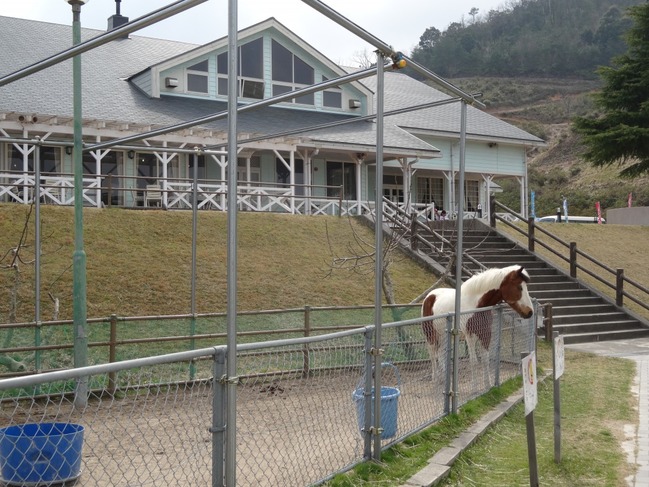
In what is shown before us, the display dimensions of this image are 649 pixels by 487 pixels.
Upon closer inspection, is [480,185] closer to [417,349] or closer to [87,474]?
[417,349]

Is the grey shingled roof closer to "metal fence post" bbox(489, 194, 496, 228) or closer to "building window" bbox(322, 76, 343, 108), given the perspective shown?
"building window" bbox(322, 76, 343, 108)

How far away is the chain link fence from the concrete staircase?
25.7 ft

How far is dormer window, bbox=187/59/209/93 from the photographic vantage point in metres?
27.6

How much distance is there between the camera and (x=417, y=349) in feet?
31.3

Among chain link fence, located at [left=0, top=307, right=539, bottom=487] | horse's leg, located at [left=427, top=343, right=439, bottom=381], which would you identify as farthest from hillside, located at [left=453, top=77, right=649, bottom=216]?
chain link fence, located at [left=0, top=307, right=539, bottom=487]

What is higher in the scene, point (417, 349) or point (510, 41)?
point (510, 41)

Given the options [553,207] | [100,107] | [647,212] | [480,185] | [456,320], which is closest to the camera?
[456,320]

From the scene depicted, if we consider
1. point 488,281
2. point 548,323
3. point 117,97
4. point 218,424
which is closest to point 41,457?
point 218,424

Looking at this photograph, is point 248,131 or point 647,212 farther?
point 647,212

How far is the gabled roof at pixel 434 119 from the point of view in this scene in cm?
3275

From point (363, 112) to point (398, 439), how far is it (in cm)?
2546

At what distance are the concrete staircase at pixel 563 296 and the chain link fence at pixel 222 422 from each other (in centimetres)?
784

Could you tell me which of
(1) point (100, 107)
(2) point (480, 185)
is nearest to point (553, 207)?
(2) point (480, 185)

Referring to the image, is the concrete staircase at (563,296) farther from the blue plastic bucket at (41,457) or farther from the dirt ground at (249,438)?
the blue plastic bucket at (41,457)
